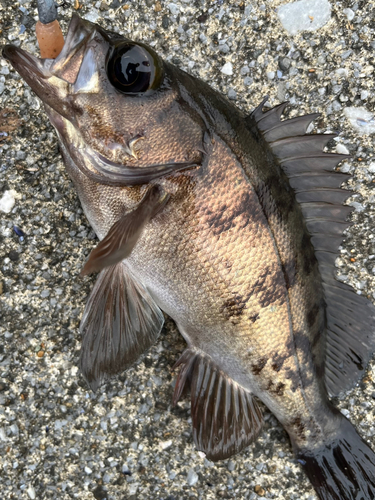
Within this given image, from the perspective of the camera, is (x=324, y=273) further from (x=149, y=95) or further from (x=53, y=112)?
(x=53, y=112)

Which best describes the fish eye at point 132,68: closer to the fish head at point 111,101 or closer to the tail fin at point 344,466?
the fish head at point 111,101

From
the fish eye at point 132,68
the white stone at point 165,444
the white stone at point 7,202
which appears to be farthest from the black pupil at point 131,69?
the white stone at point 165,444

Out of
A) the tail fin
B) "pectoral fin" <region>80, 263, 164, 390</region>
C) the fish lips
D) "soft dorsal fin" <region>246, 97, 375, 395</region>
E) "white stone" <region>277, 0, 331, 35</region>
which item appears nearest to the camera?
the fish lips

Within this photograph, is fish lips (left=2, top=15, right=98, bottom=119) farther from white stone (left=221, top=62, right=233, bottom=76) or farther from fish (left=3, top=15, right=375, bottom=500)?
white stone (left=221, top=62, right=233, bottom=76)

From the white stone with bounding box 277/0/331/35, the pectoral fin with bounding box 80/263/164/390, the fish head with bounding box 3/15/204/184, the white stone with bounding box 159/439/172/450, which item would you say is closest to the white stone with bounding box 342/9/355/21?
the white stone with bounding box 277/0/331/35

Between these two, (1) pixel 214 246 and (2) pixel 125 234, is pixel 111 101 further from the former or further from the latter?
(1) pixel 214 246

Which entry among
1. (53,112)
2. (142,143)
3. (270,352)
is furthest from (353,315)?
(53,112)

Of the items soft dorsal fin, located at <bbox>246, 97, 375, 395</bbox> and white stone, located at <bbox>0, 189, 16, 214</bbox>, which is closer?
soft dorsal fin, located at <bbox>246, 97, 375, 395</bbox>

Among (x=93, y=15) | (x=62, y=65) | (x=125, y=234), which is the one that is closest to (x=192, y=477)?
(x=125, y=234)
